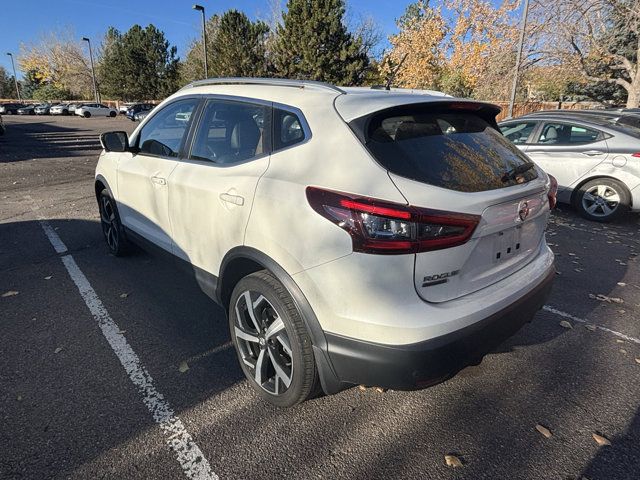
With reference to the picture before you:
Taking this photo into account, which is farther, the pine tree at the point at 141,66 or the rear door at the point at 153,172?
the pine tree at the point at 141,66

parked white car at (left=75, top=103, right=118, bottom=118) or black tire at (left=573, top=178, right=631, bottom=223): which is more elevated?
parked white car at (left=75, top=103, right=118, bottom=118)

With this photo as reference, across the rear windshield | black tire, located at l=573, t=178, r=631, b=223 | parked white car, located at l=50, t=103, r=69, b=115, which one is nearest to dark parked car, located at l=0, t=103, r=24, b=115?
parked white car, located at l=50, t=103, r=69, b=115

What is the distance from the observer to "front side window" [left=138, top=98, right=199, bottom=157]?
3.18 m

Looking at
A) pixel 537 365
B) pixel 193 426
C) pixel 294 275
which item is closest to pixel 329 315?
pixel 294 275

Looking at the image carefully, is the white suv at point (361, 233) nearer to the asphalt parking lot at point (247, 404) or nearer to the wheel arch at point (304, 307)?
the wheel arch at point (304, 307)

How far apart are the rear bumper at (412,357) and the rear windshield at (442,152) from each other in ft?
2.22

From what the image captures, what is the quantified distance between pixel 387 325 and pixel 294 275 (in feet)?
1.66

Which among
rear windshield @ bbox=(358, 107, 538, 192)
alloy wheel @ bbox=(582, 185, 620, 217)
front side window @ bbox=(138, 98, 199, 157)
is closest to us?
rear windshield @ bbox=(358, 107, 538, 192)

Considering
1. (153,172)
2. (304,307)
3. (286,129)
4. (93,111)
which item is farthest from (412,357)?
(93,111)

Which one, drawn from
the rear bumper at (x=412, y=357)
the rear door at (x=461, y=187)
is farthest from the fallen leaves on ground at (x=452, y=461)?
the rear door at (x=461, y=187)

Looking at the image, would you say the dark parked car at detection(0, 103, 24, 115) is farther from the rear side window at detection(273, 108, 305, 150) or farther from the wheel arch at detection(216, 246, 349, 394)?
the wheel arch at detection(216, 246, 349, 394)

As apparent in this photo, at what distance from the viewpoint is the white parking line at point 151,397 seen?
202cm

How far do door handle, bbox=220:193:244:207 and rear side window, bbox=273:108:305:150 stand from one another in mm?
343

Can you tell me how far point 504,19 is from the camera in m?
21.6
